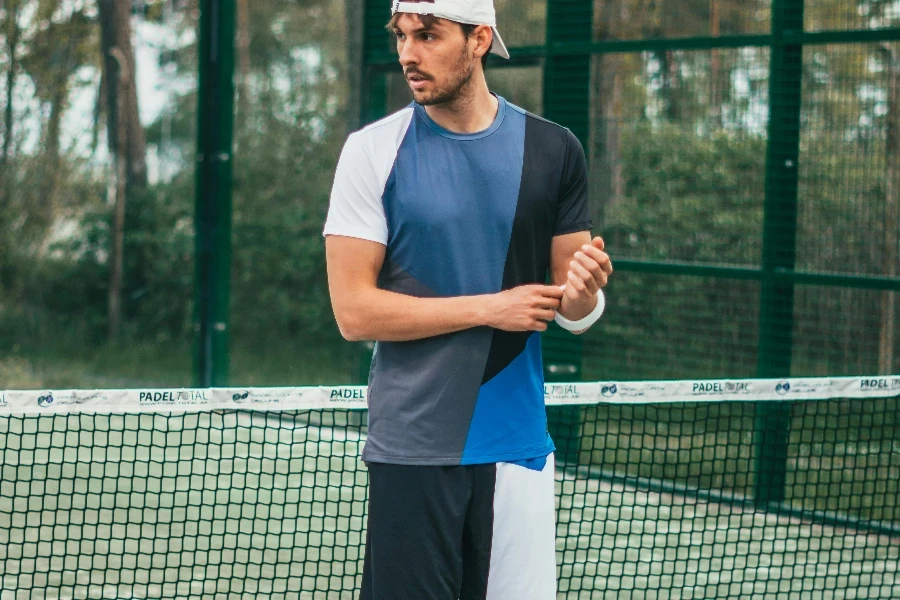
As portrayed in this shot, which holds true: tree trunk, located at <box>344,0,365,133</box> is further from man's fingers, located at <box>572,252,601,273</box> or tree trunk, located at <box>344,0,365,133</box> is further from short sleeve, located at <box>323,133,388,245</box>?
man's fingers, located at <box>572,252,601,273</box>

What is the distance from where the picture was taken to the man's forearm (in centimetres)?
237

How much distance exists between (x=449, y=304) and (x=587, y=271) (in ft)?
0.83

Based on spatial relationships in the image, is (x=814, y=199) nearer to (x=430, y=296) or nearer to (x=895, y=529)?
(x=895, y=529)

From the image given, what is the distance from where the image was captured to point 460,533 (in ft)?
8.05

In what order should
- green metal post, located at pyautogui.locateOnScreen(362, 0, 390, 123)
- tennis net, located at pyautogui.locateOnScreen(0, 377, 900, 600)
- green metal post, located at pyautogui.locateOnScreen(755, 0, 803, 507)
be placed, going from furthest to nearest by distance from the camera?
green metal post, located at pyautogui.locateOnScreen(362, 0, 390, 123) < green metal post, located at pyautogui.locateOnScreen(755, 0, 803, 507) < tennis net, located at pyautogui.locateOnScreen(0, 377, 900, 600)

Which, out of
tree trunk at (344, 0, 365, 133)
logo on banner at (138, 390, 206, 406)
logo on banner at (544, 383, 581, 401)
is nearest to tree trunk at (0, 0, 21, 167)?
tree trunk at (344, 0, 365, 133)

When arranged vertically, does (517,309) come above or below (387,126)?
below

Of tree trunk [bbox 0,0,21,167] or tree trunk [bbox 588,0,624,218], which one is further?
tree trunk [bbox 0,0,21,167]

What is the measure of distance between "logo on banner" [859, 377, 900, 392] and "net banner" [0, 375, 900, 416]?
0.02 metres

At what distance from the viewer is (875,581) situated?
204 inches

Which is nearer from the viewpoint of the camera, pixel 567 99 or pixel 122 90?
pixel 567 99

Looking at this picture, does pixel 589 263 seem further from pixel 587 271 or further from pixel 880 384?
pixel 880 384

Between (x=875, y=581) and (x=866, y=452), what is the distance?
0.79m

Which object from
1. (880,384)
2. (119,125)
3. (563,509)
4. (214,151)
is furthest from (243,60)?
(880,384)
